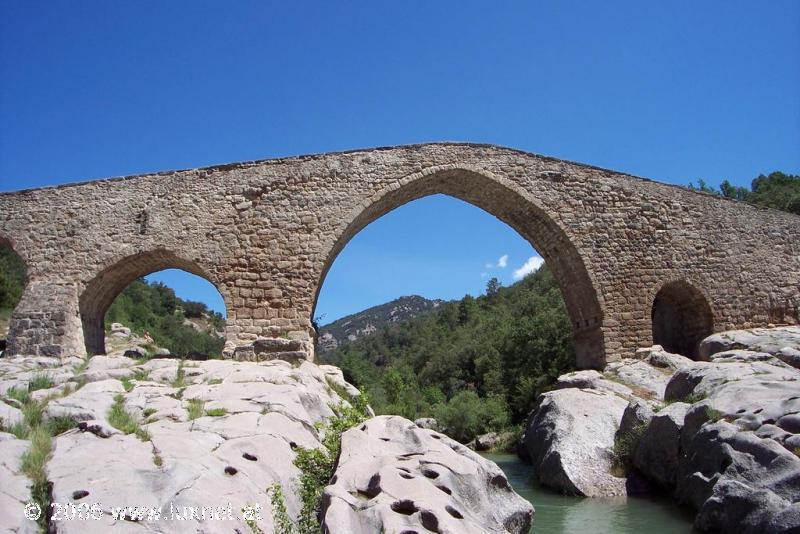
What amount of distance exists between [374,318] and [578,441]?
73.2m

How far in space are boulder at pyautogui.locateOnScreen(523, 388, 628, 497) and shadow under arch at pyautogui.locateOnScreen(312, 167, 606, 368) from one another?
2844 millimetres

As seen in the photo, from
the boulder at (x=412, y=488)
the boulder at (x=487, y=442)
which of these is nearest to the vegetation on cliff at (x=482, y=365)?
the boulder at (x=487, y=442)

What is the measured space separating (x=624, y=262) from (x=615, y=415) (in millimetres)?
4296

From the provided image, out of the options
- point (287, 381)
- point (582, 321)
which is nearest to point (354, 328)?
point (582, 321)

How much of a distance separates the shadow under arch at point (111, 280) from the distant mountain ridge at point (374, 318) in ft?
198

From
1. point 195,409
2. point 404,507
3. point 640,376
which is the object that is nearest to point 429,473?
point 404,507

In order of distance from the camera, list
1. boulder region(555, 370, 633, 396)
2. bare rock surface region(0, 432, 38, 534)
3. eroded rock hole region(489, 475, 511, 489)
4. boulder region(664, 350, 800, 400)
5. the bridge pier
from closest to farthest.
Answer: bare rock surface region(0, 432, 38, 534)
eroded rock hole region(489, 475, 511, 489)
boulder region(664, 350, 800, 400)
boulder region(555, 370, 633, 396)
the bridge pier

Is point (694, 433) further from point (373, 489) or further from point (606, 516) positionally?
point (373, 489)

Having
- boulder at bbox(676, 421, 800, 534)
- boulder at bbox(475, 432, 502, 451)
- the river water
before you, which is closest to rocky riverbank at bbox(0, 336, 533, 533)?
the river water

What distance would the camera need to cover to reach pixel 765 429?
18.7 feet

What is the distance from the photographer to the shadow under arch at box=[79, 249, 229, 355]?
1122 cm

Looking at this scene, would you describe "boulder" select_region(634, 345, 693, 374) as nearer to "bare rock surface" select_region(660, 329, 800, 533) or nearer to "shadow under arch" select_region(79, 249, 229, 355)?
"bare rock surface" select_region(660, 329, 800, 533)

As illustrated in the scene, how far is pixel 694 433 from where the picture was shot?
21.6ft

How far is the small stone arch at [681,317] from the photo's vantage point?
12.5m
